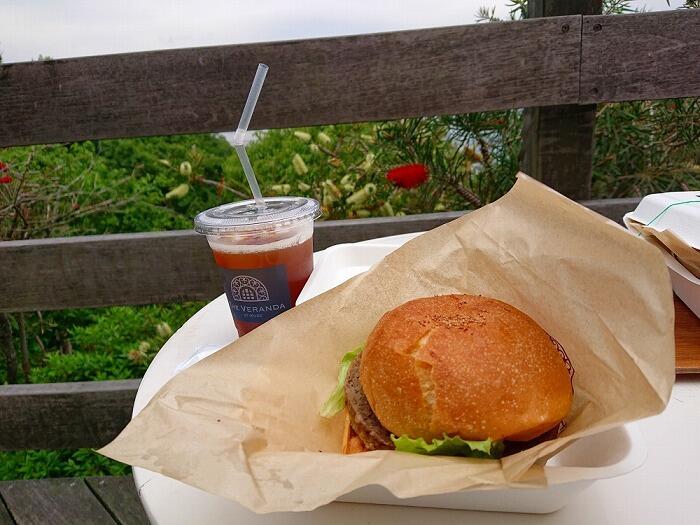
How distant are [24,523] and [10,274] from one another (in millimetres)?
894

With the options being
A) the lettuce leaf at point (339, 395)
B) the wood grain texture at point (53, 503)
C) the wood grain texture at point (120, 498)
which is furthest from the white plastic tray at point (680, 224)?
the wood grain texture at point (53, 503)

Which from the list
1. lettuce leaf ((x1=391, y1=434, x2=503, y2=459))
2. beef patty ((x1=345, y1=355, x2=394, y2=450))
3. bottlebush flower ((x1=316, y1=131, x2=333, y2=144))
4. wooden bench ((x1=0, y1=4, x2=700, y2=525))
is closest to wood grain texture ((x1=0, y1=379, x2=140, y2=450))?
wooden bench ((x1=0, y1=4, x2=700, y2=525))

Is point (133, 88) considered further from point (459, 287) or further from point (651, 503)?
point (651, 503)

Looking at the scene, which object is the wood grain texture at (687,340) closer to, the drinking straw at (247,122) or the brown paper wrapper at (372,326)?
the brown paper wrapper at (372,326)

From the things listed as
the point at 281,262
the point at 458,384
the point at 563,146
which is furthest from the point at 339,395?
the point at 563,146

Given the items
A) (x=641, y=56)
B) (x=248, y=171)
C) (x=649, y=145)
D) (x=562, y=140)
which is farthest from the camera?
(x=649, y=145)

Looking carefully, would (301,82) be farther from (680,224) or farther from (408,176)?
(680,224)

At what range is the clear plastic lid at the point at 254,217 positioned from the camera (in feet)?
3.59

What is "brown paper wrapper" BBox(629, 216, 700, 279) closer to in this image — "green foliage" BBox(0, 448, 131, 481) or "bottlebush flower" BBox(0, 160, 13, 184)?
"green foliage" BBox(0, 448, 131, 481)

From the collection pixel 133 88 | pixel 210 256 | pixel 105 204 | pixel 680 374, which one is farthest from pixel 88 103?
pixel 680 374

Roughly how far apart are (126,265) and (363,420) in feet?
4.18

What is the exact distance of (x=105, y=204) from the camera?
275 cm

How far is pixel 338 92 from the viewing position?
169 centimetres

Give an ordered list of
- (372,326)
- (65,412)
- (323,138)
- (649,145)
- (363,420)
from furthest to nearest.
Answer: (323,138)
(649,145)
(65,412)
(372,326)
(363,420)
